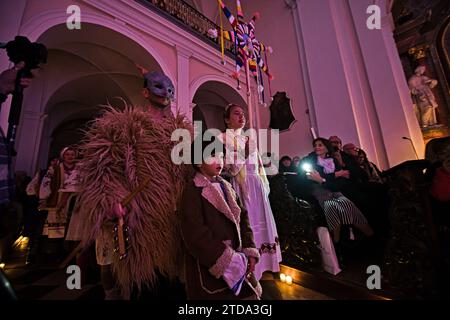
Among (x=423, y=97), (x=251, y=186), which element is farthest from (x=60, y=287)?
Answer: (x=423, y=97)

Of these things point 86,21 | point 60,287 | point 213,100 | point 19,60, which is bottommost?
point 60,287

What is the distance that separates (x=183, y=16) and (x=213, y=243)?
18.9 feet

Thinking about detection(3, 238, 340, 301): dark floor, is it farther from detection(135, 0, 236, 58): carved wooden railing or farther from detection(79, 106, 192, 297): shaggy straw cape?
detection(135, 0, 236, 58): carved wooden railing

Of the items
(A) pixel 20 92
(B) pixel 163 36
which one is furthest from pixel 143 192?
(B) pixel 163 36

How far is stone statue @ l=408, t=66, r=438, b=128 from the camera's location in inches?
177

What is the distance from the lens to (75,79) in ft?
20.0

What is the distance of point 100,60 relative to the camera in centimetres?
521

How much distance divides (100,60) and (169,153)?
5.93 m

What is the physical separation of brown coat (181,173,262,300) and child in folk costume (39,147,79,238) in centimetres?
248

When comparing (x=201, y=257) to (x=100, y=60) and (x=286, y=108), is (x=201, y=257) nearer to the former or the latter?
(x=286, y=108)

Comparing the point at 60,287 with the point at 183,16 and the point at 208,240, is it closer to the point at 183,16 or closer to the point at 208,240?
the point at 208,240

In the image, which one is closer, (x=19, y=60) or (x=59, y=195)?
A: (x=19, y=60)

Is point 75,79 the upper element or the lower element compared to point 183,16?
lower
